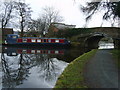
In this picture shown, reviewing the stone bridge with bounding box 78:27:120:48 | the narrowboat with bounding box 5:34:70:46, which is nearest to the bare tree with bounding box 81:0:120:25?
the stone bridge with bounding box 78:27:120:48

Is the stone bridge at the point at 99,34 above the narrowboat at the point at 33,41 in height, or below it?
above

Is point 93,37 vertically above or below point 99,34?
below

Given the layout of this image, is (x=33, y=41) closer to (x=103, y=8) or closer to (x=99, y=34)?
(x=99, y=34)

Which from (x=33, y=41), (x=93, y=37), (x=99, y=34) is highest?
(x=99, y=34)

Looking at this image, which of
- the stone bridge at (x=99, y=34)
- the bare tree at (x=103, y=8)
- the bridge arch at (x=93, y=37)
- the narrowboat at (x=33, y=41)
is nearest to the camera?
the bare tree at (x=103, y=8)

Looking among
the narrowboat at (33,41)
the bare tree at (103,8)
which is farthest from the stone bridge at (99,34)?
the bare tree at (103,8)

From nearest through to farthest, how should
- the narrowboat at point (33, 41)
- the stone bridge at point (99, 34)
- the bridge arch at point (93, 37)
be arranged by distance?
the stone bridge at point (99, 34) < the bridge arch at point (93, 37) < the narrowboat at point (33, 41)

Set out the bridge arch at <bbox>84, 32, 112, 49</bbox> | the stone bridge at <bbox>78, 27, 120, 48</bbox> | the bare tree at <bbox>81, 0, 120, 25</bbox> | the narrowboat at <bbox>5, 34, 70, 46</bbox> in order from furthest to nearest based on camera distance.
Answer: the narrowboat at <bbox>5, 34, 70, 46</bbox>, the bridge arch at <bbox>84, 32, 112, 49</bbox>, the stone bridge at <bbox>78, 27, 120, 48</bbox>, the bare tree at <bbox>81, 0, 120, 25</bbox>

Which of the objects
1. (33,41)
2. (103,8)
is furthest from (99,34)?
(103,8)

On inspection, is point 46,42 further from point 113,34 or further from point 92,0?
point 92,0

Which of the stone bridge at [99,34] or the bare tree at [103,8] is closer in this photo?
the bare tree at [103,8]

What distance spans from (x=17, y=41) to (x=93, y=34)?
15.3 meters

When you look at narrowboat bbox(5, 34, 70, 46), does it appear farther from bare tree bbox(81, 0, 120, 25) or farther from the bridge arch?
bare tree bbox(81, 0, 120, 25)

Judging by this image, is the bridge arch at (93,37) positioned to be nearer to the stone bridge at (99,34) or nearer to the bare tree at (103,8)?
the stone bridge at (99,34)
